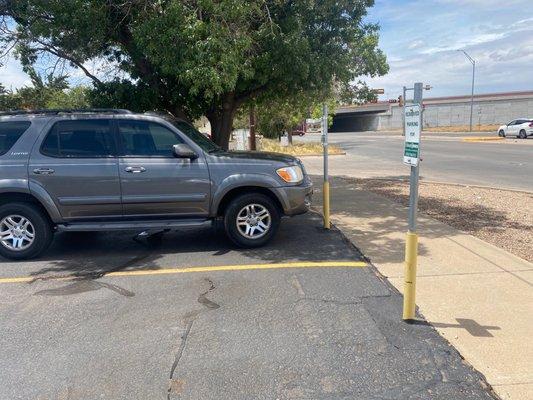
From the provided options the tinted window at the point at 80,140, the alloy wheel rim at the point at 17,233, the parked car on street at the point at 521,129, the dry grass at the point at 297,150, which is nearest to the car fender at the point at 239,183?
the tinted window at the point at 80,140

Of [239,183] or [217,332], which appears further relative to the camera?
[239,183]

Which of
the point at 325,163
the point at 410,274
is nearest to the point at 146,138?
the point at 325,163

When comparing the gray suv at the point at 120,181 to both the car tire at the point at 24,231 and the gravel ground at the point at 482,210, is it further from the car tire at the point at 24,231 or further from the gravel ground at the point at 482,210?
the gravel ground at the point at 482,210

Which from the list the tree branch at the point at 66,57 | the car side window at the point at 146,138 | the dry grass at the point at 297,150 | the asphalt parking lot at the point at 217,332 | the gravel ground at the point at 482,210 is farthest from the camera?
the dry grass at the point at 297,150

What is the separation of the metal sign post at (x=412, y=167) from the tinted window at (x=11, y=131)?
4.99 meters

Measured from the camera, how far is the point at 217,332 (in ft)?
13.5

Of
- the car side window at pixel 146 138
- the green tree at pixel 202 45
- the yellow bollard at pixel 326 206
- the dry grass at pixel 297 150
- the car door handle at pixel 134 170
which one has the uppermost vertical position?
the green tree at pixel 202 45

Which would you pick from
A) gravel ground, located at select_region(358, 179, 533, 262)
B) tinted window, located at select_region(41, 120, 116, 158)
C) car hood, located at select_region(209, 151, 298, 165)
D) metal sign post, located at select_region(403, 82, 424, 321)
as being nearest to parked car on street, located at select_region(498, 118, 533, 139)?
gravel ground, located at select_region(358, 179, 533, 262)

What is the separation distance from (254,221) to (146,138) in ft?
6.02

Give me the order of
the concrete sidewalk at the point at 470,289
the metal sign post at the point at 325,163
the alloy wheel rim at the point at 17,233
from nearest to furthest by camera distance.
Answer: the concrete sidewalk at the point at 470,289 < the alloy wheel rim at the point at 17,233 < the metal sign post at the point at 325,163

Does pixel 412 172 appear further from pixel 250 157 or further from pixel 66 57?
pixel 66 57

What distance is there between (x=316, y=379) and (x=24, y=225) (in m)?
4.67

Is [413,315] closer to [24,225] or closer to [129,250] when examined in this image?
[129,250]

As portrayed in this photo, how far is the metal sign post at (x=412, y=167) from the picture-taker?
3.68 metres
